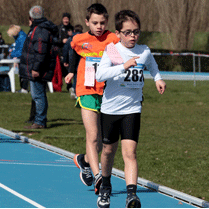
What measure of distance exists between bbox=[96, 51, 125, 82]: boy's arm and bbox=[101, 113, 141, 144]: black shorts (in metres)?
0.41

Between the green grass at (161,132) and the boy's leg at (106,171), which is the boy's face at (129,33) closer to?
the boy's leg at (106,171)

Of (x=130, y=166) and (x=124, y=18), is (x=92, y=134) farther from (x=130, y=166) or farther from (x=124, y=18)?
(x=124, y=18)

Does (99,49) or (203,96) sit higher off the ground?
(99,49)

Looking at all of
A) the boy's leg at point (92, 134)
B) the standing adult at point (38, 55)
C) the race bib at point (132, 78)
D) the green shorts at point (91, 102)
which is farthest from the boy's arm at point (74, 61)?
the standing adult at point (38, 55)

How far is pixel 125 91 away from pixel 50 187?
1782 mm

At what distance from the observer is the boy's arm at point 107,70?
17.9 feet

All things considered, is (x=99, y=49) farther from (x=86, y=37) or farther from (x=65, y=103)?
(x=65, y=103)

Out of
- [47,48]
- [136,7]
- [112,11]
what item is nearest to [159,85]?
[47,48]

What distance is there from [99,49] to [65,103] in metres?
11.0

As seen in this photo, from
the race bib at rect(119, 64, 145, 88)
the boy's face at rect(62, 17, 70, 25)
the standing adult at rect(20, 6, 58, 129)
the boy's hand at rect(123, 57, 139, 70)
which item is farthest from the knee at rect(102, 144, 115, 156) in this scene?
the boy's face at rect(62, 17, 70, 25)

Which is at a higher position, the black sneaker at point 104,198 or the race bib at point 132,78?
the race bib at point 132,78

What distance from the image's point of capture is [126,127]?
5.64 m

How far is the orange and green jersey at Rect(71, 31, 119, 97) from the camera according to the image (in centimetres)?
653

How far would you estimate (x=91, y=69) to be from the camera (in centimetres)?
652
